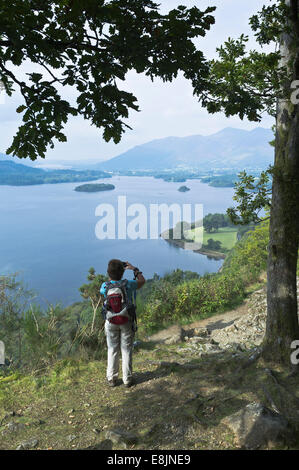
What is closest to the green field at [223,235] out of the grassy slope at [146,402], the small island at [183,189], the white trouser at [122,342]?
the grassy slope at [146,402]

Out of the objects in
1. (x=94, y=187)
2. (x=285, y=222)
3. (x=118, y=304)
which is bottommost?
(x=118, y=304)

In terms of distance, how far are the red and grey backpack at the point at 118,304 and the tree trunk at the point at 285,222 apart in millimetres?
1774

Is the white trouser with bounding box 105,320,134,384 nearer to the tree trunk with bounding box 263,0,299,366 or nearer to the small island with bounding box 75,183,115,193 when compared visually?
the tree trunk with bounding box 263,0,299,366

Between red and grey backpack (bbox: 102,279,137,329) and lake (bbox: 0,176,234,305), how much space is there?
34.5 m

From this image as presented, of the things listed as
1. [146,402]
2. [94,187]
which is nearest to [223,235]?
[146,402]

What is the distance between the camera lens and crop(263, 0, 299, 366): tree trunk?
4023 millimetres

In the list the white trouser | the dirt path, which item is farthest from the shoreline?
the white trouser

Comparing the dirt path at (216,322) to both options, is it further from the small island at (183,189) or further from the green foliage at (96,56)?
the small island at (183,189)

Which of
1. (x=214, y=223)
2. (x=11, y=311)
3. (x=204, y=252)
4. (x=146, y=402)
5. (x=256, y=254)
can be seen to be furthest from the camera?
(x=204, y=252)

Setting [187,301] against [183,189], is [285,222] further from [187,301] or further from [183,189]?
[183,189]

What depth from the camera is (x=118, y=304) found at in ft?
13.6

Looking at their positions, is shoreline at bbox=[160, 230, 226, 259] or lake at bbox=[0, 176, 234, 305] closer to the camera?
lake at bbox=[0, 176, 234, 305]

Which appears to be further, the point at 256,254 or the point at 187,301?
the point at 256,254

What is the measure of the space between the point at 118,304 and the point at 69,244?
90284 millimetres
